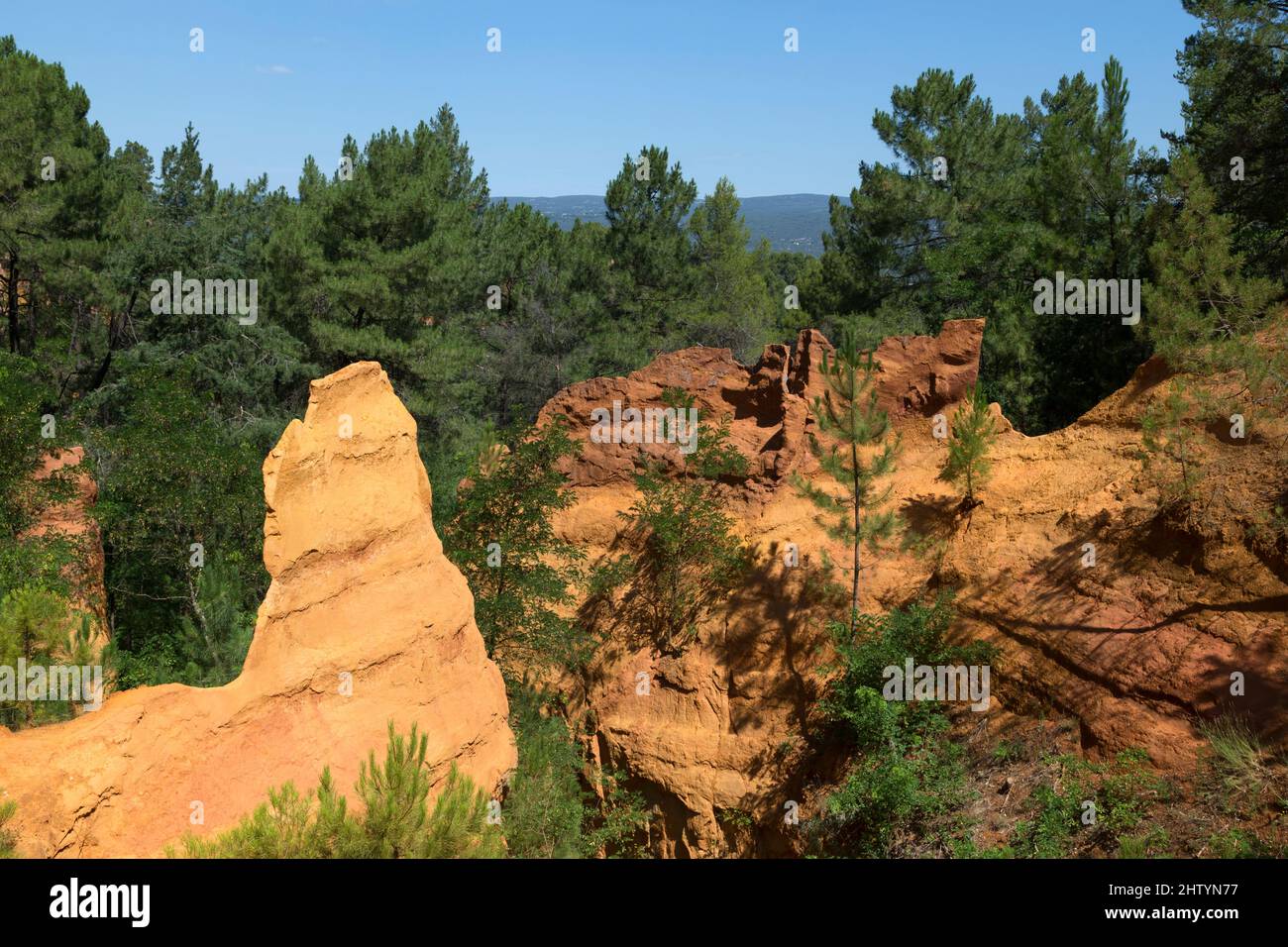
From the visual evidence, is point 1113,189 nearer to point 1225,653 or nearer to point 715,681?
point 1225,653

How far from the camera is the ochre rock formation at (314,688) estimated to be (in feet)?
24.8

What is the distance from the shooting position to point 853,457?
1327 centimetres

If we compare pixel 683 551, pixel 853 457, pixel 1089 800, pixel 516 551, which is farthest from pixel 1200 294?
pixel 516 551

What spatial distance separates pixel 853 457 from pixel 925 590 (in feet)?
8.17

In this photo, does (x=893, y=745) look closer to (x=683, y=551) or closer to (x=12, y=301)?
(x=683, y=551)

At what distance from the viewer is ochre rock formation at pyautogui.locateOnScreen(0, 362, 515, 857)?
7.56 metres

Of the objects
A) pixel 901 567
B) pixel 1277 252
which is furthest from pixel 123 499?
pixel 1277 252

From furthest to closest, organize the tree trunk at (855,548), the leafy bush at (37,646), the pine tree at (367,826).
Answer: the tree trunk at (855,548)
the leafy bush at (37,646)
the pine tree at (367,826)

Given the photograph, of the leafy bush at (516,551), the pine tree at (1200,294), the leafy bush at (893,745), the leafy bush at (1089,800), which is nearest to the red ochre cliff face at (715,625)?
the leafy bush at (1089,800)

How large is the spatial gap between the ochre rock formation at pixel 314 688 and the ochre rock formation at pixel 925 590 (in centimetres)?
501

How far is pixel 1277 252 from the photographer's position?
15.5m

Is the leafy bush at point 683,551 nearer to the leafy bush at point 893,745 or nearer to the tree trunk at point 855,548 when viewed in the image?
the tree trunk at point 855,548

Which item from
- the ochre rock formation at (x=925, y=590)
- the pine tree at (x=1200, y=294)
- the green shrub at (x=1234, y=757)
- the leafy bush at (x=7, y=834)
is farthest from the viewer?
the pine tree at (x=1200, y=294)

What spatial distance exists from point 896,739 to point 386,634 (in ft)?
22.3
